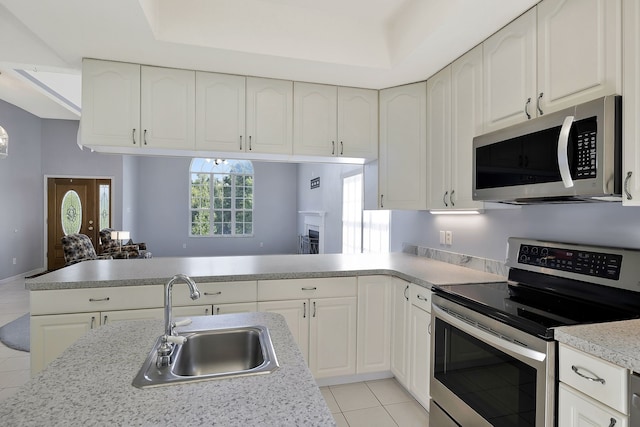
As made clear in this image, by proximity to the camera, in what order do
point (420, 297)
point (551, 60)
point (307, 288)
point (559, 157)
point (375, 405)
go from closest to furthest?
point (559, 157) → point (551, 60) → point (420, 297) → point (375, 405) → point (307, 288)

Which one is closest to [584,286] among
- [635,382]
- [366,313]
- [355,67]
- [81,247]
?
[635,382]

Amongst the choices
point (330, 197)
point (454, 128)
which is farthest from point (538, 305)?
point (330, 197)

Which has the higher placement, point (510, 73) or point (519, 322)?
point (510, 73)

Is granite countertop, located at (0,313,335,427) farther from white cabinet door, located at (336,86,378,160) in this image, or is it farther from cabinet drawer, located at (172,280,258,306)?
white cabinet door, located at (336,86,378,160)

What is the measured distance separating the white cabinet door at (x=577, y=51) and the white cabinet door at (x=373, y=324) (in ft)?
4.90

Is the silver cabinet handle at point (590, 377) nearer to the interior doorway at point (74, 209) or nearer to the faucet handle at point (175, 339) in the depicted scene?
the faucet handle at point (175, 339)

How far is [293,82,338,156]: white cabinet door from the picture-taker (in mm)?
2826

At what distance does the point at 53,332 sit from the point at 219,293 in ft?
3.14

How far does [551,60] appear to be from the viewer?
1672 mm

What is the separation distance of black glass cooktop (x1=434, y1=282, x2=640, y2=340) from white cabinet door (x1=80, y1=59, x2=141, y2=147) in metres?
2.35

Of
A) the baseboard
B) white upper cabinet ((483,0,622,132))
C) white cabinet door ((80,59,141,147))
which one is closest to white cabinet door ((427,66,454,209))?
white upper cabinet ((483,0,622,132))

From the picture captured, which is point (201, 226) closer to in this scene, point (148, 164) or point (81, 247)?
point (148, 164)

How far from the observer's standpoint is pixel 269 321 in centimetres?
140

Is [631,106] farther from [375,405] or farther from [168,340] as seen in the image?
[375,405]
